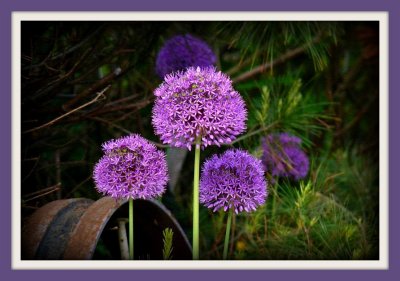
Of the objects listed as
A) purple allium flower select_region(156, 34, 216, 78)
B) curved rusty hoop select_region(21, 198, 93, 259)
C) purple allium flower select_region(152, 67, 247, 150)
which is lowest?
curved rusty hoop select_region(21, 198, 93, 259)

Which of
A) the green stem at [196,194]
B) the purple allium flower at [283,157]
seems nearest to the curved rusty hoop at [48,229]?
the green stem at [196,194]

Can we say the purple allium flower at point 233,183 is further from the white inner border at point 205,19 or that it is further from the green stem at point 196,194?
the white inner border at point 205,19

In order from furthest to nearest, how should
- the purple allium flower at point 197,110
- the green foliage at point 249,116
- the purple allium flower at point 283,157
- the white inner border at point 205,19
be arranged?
the purple allium flower at point 283,157 < the green foliage at point 249,116 < the white inner border at point 205,19 < the purple allium flower at point 197,110

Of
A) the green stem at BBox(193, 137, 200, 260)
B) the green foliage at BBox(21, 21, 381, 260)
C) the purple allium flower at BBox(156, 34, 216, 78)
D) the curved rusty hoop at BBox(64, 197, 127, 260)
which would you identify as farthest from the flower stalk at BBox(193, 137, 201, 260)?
the purple allium flower at BBox(156, 34, 216, 78)

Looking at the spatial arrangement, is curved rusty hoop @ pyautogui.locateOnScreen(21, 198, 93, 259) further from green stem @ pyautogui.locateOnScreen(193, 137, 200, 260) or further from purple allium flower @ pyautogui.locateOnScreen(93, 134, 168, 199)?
green stem @ pyautogui.locateOnScreen(193, 137, 200, 260)

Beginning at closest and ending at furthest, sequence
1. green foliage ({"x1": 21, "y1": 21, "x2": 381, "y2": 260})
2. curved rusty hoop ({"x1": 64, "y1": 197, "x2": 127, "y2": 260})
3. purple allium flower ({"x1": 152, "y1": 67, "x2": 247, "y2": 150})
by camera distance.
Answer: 1. purple allium flower ({"x1": 152, "y1": 67, "x2": 247, "y2": 150})
2. curved rusty hoop ({"x1": 64, "y1": 197, "x2": 127, "y2": 260})
3. green foliage ({"x1": 21, "y1": 21, "x2": 381, "y2": 260})

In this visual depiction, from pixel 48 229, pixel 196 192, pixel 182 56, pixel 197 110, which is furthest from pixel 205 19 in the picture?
pixel 48 229

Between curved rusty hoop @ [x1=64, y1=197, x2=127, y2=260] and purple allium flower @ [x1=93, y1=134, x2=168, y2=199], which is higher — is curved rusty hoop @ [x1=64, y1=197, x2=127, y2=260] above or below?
below
